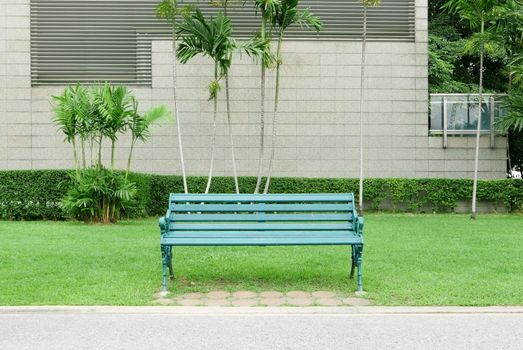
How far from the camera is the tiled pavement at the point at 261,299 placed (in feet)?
22.2

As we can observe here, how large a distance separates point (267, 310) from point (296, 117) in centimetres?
1623

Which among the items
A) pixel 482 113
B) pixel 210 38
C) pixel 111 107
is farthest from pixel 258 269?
pixel 482 113

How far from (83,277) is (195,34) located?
34.6 feet

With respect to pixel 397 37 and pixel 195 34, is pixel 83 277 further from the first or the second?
pixel 397 37

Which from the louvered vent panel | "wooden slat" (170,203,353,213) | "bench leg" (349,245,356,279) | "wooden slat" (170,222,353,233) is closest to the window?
the louvered vent panel

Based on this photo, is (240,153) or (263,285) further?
(240,153)

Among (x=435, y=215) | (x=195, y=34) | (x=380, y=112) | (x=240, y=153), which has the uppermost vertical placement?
(x=195, y=34)

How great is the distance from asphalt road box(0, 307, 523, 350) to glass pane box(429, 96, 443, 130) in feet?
55.0

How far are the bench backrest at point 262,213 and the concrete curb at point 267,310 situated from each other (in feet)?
4.61

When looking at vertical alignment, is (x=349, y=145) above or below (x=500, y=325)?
above

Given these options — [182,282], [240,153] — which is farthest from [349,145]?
[182,282]

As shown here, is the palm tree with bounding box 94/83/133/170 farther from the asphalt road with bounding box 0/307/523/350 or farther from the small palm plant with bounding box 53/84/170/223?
the asphalt road with bounding box 0/307/523/350

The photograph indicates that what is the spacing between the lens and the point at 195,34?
17422 mm

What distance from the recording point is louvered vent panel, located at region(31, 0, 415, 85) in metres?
22.4
